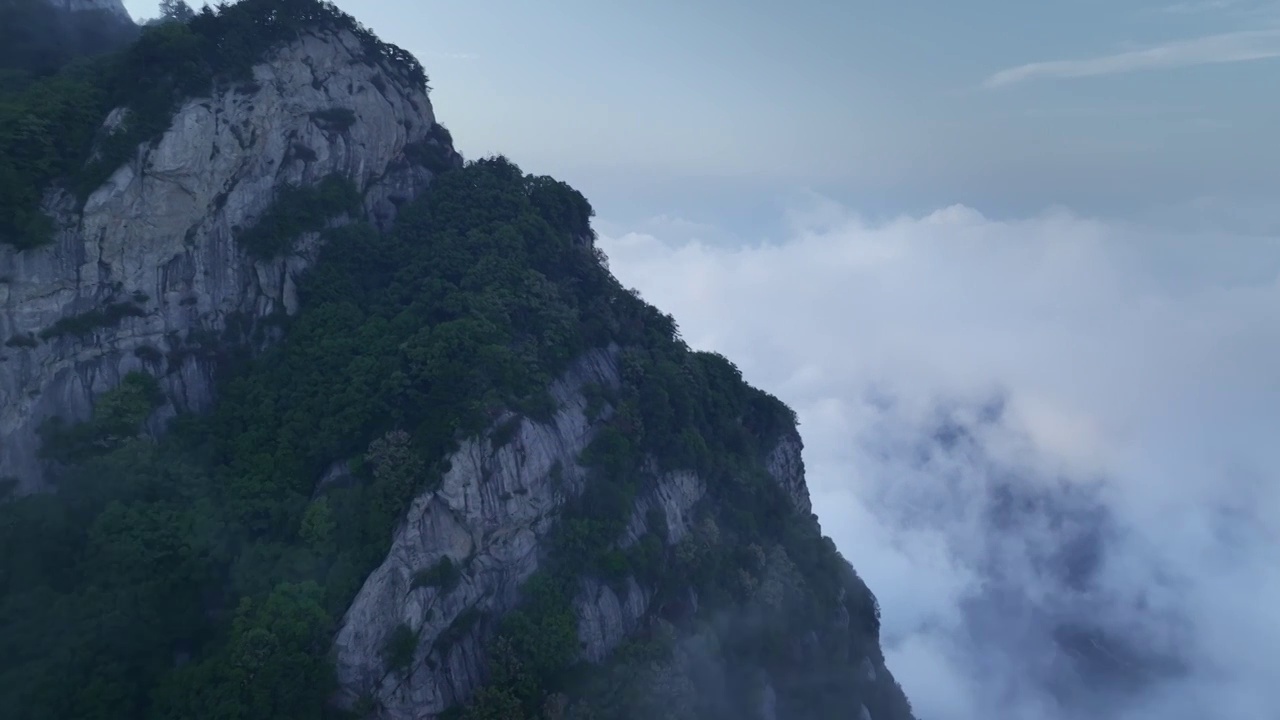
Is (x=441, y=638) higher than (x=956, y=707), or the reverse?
(x=956, y=707)

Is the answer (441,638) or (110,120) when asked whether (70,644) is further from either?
(110,120)

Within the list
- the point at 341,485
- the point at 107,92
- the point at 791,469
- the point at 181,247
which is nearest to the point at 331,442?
the point at 341,485

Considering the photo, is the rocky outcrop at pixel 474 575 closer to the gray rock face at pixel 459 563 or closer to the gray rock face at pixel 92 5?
the gray rock face at pixel 459 563

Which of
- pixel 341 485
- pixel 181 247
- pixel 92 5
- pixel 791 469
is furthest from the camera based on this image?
pixel 791 469

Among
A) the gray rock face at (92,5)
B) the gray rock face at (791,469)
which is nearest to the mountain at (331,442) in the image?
the gray rock face at (791,469)

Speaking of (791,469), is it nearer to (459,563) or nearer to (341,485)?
(459,563)

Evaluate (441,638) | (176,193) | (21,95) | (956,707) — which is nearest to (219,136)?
(176,193)

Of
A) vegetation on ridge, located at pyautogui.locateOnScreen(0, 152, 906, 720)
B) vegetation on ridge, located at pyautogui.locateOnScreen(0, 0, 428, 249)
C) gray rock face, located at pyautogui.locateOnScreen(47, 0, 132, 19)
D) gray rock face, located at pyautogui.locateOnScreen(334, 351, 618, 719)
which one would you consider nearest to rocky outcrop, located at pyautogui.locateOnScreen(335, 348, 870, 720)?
gray rock face, located at pyautogui.locateOnScreen(334, 351, 618, 719)
